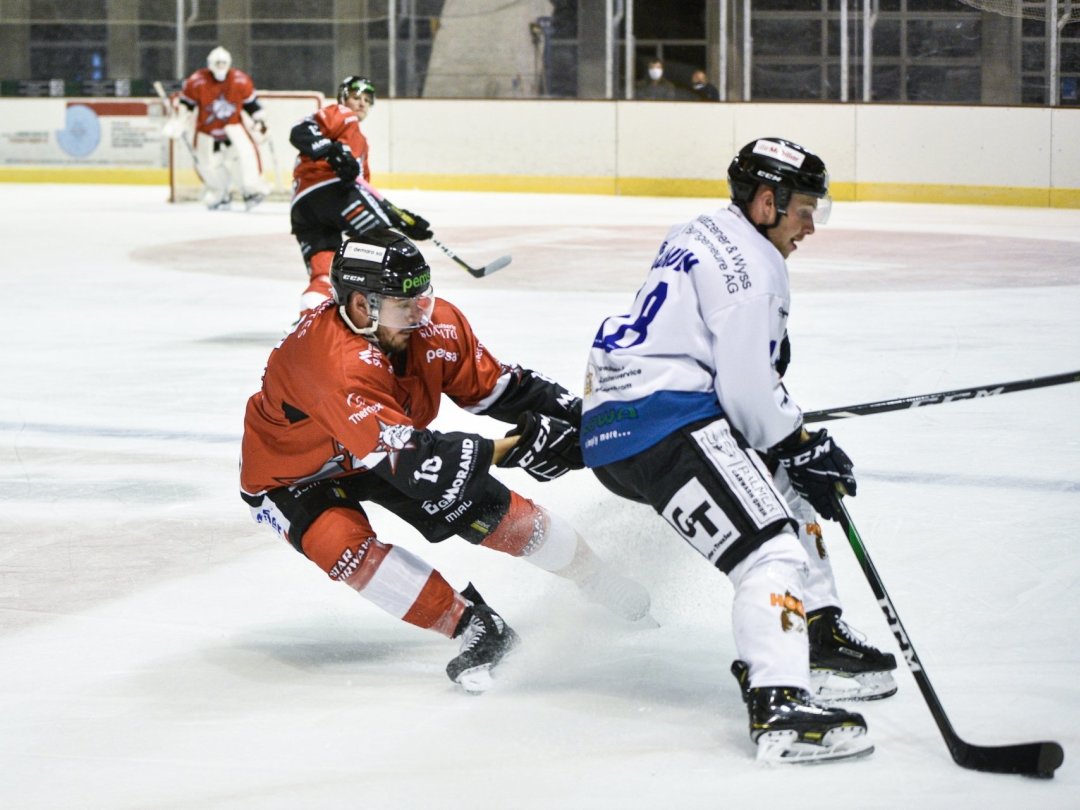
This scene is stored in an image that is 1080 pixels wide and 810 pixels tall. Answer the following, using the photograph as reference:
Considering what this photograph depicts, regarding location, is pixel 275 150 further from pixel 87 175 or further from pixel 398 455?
pixel 398 455

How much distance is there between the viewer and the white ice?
2223 millimetres

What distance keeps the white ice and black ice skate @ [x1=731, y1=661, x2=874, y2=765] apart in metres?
0.03

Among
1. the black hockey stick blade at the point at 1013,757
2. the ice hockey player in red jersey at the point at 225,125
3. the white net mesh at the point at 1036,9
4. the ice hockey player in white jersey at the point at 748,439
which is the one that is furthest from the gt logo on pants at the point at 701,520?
the ice hockey player in red jersey at the point at 225,125

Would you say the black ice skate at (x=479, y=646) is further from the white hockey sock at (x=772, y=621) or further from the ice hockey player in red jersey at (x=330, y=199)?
the ice hockey player in red jersey at (x=330, y=199)

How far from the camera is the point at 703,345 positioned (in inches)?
95.1

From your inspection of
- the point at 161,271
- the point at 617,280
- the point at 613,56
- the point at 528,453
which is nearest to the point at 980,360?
the point at 617,280

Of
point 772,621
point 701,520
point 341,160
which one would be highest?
point 341,160

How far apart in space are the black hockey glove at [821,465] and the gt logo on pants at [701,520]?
0.23 metres

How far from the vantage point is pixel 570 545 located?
289 cm

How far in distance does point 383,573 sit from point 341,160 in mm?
4000

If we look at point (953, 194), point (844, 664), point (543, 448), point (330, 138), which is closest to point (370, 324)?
point (543, 448)

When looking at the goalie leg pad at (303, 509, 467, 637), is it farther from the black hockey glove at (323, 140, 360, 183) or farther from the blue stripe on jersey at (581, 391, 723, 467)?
the black hockey glove at (323, 140, 360, 183)

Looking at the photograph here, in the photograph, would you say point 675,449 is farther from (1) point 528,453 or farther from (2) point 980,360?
(2) point 980,360

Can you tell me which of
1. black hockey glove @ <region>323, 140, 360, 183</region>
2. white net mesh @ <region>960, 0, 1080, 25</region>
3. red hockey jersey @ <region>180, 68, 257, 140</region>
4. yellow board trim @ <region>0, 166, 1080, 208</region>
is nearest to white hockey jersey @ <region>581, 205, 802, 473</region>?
black hockey glove @ <region>323, 140, 360, 183</region>
